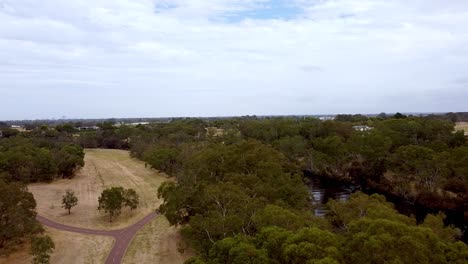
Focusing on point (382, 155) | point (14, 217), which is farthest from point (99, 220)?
point (382, 155)

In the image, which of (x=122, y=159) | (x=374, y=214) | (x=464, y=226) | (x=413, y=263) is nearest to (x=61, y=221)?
(x=374, y=214)

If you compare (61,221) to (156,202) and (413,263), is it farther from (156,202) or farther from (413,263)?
(413,263)

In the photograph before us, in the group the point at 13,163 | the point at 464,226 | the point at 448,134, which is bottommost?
the point at 464,226

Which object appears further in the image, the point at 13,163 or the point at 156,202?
the point at 13,163

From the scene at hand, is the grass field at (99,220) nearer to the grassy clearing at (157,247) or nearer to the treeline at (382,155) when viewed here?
the grassy clearing at (157,247)

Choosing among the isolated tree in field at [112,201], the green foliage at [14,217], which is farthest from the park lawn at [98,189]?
the green foliage at [14,217]

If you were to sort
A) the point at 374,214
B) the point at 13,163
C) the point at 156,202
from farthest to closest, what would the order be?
the point at 13,163
the point at 156,202
the point at 374,214

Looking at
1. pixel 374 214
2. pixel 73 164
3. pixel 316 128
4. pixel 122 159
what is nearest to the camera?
pixel 374 214
